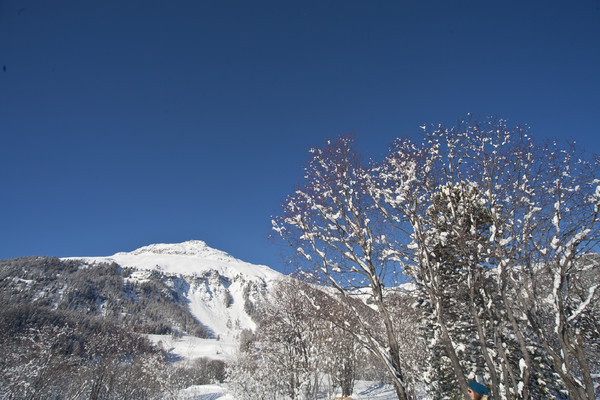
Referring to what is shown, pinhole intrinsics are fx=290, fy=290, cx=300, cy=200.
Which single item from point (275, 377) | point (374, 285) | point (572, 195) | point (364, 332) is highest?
point (572, 195)

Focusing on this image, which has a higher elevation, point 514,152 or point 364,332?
point 514,152

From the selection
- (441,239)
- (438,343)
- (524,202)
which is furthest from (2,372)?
(524,202)

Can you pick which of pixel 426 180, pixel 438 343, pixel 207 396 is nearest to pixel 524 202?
pixel 426 180

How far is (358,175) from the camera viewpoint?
25.3 feet

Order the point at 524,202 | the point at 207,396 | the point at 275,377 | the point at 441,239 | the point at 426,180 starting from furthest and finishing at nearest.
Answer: the point at 207,396, the point at 275,377, the point at 524,202, the point at 426,180, the point at 441,239

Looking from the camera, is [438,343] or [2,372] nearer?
[438,343]

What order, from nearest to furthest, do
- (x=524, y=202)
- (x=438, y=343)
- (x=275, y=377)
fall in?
(x=524, y=202), (x=438, y=343), (x=275, y=377)

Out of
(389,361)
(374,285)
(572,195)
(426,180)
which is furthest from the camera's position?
(572,195)

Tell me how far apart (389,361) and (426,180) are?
14.0 ft

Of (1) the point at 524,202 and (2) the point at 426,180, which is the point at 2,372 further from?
(1) the point at 524,202

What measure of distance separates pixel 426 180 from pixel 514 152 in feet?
12.2

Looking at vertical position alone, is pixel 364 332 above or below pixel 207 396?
above

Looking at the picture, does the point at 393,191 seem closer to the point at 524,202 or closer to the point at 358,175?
the point at 358,175

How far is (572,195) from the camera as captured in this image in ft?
27.3
